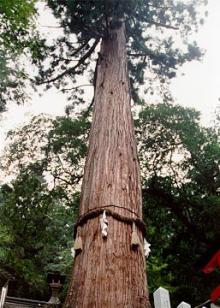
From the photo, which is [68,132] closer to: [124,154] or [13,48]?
[13,48]

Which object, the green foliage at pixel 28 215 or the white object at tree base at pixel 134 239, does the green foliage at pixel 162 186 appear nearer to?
the green foliage at pixel 28 215

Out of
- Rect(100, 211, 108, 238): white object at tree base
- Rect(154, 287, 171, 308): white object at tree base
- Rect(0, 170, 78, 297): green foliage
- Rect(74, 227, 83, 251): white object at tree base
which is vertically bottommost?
Rect(154, 287, 171, 308): white object at tree base

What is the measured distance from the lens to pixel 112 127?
429 cm

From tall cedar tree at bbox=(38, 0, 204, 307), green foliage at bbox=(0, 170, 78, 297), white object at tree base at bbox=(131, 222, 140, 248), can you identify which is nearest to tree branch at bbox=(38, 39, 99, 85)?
tall cedar tree at bbox=(38, 0, 204, 307)

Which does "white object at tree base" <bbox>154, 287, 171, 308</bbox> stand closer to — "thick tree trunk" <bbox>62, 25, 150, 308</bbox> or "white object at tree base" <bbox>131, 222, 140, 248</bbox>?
"thick tree trunk" <bbox>62, 25, 150, 308</bbox>

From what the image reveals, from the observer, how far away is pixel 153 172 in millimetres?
10297

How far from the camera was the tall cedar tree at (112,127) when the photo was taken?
108 inches

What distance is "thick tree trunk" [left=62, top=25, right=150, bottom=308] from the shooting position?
2650 mm

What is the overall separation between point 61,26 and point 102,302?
249 inches

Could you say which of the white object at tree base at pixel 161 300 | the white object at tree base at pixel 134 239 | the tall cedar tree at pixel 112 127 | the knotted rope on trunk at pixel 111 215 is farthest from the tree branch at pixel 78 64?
the white object at tree base at pixel 161 300

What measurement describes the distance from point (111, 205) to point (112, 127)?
127 cm

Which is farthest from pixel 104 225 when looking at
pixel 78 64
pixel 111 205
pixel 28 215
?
pixel 28 215

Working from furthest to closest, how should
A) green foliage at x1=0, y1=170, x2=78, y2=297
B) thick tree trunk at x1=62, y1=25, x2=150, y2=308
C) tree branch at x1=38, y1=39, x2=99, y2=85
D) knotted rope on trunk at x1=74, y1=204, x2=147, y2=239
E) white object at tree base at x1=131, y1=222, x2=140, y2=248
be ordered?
green foliage at x1=0, y1=170, x2=78, y2=297 → tree branch at x1=38, y1=39, x2=99, y2=85 → knotted rope on trunk at x1=74, y1=204, x2=147, y2=239 → white object at tree base at x1=131, y1=222, x2=140, y2=248 → thick tree trunk at x1=62, y1=25, x2=150, y2=308

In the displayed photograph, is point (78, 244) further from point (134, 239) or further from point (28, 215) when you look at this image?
point (28, 215)
